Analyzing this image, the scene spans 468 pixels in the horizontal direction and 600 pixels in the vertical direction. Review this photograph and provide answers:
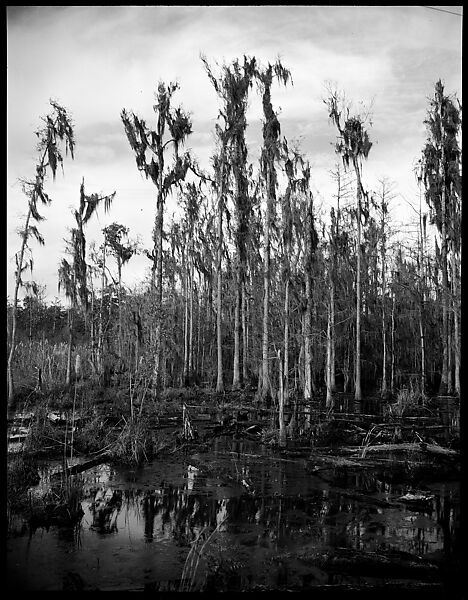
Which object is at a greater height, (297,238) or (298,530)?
(297,238)

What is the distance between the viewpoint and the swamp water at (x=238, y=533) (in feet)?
14.2

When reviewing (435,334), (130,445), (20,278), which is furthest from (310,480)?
(435,334)

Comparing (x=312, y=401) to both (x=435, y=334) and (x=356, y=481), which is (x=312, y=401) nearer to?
(x=356, y=481)

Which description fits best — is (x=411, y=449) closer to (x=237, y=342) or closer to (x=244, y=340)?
(x=237, y=342)

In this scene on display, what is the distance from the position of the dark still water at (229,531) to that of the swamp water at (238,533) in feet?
0.05

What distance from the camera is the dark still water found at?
14.2 ft

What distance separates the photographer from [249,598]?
8.61 feet

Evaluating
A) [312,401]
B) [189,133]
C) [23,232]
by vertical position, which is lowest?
[312,401]

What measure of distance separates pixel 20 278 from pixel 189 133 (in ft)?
34.2

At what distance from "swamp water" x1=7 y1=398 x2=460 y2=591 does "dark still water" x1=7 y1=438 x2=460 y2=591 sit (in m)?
0.01

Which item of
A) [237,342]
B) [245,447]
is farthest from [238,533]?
[237,342]

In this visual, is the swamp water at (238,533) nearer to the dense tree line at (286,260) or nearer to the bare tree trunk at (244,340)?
the dense tree line at (286,260)

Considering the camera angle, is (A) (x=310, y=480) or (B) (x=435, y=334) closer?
(A) (x=310, y=480)

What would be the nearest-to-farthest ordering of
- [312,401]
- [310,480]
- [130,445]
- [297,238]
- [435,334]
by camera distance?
1. [310,480]
2. [130,445]
3. [312,401]
4. [297,238]
5. [435,334]
